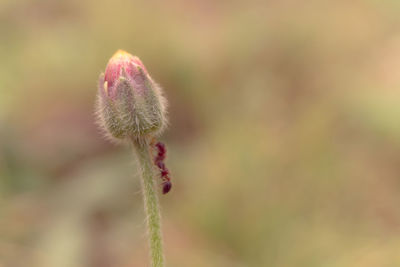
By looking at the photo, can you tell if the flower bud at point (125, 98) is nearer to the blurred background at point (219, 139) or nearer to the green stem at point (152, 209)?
the green stem at point (152, 209)

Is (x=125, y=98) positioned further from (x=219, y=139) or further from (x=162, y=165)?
(x=219, y=139)

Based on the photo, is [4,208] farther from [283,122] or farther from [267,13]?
[267,13]

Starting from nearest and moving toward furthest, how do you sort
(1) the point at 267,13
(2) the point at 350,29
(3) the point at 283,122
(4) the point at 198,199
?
(4) the point at 198,199, (3) the point at 283,122, (2) the point at 350,29, (1) the point at 267,13

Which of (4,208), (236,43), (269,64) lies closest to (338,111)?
(269,64)

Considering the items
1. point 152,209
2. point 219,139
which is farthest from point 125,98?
point 219,139

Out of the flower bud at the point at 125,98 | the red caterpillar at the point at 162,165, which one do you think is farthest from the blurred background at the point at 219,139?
the flower bud at the point at 125,98

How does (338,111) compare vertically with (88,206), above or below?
above

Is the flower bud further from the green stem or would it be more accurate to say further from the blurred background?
the blurred background

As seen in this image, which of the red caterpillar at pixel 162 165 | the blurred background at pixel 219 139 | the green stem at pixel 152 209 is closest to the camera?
the green stem at pixel 152 209
